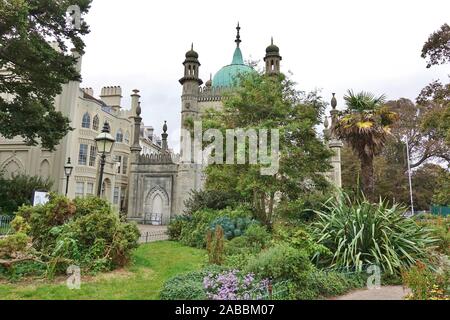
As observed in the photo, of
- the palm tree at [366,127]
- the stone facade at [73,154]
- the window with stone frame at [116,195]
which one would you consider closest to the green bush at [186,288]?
the palm tree at [366,127]

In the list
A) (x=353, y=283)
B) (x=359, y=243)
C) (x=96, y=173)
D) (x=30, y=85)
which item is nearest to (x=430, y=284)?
(x=353, y=283)

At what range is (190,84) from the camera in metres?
29.2

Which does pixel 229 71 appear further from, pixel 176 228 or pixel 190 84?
pixel 176 228

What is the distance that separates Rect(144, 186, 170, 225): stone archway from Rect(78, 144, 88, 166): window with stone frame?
594 cm

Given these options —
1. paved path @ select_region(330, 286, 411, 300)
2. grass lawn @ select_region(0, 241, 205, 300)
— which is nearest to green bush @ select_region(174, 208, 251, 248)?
grass lawn @ select_region(0, 241, 205, 300)

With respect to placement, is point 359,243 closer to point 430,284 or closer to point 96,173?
point 430,284

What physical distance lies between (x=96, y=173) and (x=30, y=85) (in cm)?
1111

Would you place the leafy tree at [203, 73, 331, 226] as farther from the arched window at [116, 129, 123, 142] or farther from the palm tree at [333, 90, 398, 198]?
the arched window at [116, 129, 123, 142]

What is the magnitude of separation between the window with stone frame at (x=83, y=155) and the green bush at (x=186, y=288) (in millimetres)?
22727

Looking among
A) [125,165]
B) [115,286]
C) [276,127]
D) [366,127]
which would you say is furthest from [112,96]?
[115,286]

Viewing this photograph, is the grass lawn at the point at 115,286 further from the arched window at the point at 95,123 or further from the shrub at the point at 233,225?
the arched window at the point at 95,123

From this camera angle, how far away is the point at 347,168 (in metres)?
36.5

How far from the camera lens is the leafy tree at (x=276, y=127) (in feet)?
43.1

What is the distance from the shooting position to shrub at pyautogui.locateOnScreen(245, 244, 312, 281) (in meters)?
6.07
